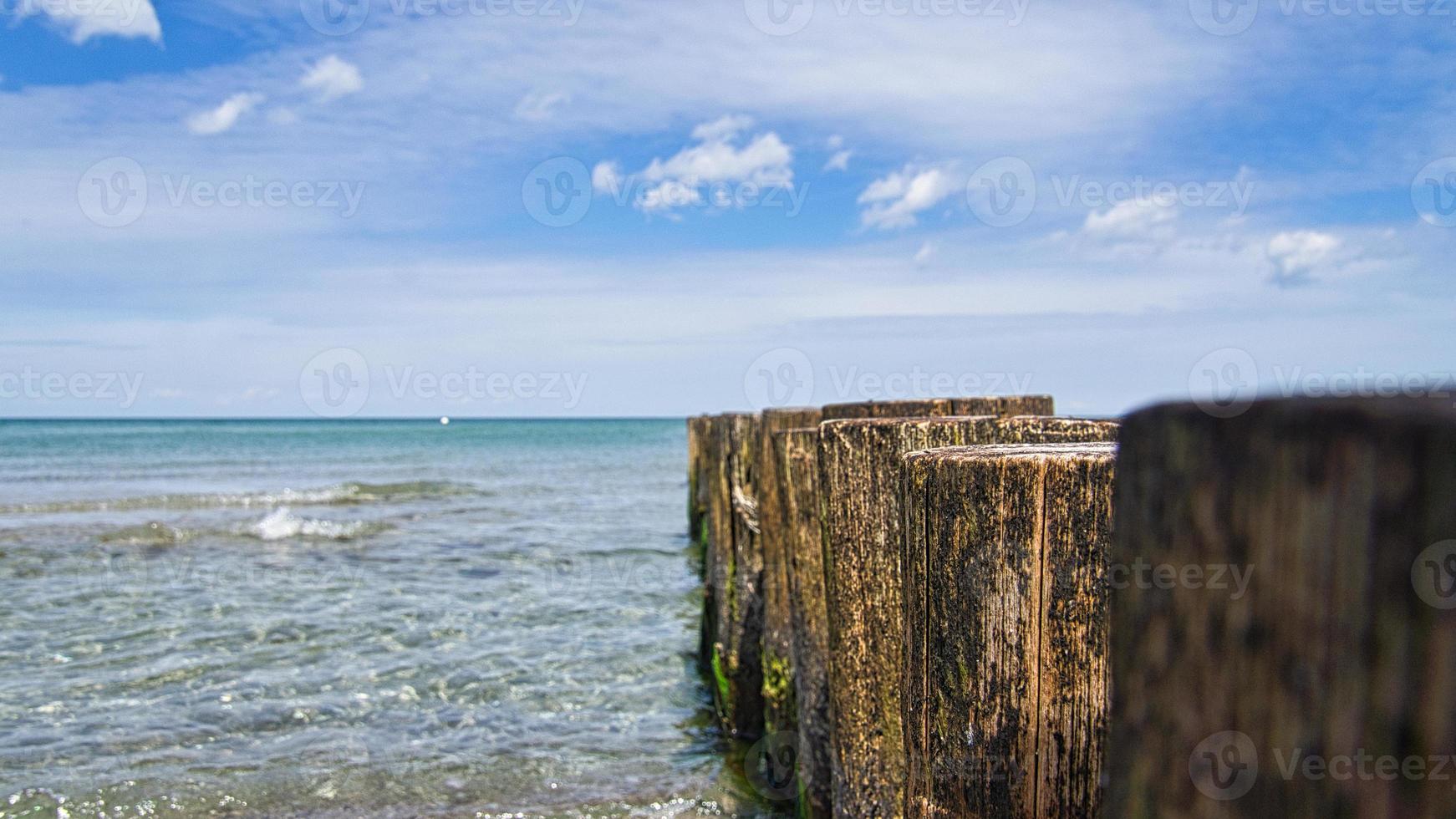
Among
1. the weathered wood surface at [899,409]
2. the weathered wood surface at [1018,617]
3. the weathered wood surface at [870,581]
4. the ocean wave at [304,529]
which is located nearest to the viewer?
the weathered wood surface at [1018,617]

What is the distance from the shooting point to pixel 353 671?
23.9 feet

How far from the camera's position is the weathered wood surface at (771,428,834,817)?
3.75 m

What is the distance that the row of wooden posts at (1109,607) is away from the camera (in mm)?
500

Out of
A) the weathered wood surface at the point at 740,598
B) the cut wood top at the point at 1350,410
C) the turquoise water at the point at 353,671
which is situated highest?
the cut wood top at the point at 1350,410

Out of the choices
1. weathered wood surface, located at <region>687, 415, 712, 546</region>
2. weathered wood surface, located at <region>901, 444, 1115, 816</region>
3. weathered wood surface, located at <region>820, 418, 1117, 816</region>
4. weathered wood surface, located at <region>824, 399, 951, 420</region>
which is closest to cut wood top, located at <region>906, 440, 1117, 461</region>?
weathered wood surface, located at <region>901, 444, 1115, 816</region>

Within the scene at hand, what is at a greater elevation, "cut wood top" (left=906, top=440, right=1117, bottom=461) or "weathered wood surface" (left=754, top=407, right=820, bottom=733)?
"cut wood top" (left=906, top=440, right=1117, bottom=461)

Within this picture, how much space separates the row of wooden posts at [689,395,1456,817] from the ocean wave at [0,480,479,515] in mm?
17613

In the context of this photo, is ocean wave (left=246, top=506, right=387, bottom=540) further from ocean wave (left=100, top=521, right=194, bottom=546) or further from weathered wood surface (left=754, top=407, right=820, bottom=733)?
weathered wood surface (left=754, top=407, right=820, bottom=733)

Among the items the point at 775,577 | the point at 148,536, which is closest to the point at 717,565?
the point at 775,577

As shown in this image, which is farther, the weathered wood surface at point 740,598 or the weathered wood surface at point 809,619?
the weathered wood surface at point 740,598

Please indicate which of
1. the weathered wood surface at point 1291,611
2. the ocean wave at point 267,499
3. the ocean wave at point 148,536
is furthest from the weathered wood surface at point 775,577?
the ocean wave at point 267,499

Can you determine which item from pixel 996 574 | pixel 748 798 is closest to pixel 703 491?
pixel 748 798

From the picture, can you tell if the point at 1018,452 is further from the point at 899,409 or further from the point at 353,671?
the point at 353,671

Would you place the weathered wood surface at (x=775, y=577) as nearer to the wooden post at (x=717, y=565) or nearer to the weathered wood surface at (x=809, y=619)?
the weathered wood surface at (x=809, y=619)
